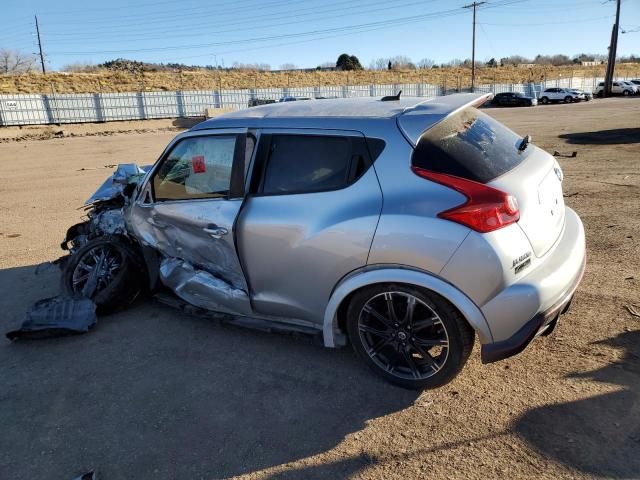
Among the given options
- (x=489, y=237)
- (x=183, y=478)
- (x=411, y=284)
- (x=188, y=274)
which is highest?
(x=489, y=237)

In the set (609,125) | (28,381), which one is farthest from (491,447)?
(609,125)

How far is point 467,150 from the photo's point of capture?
306cm

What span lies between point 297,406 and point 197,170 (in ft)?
6.51

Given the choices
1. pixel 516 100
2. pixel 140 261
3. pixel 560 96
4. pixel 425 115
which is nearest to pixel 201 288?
pixel 140 261

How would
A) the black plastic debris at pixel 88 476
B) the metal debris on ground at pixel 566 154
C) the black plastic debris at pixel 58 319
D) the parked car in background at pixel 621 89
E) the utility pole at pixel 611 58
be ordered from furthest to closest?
the utility pole at pixel 611 58 < the parked car in background at pixel 621 89 < the metal debris on ground at pixel 566 154 < the black plastic debris at pixel 58 319 < the black plastic debris at pixel 88 476

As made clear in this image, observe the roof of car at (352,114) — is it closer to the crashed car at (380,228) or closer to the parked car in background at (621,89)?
the crashed car at (380,228)

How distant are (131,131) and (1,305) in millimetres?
30293

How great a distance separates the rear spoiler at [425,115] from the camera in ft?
9.95

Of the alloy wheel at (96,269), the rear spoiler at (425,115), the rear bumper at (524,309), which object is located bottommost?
the alloy wheel at (96,269)

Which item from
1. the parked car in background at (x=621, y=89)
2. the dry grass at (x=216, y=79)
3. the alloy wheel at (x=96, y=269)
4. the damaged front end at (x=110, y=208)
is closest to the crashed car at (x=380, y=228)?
the alloy wheel at (x=96, y=269)

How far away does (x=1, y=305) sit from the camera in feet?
15.9

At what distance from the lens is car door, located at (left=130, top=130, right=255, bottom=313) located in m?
3.66

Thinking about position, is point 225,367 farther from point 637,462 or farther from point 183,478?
point 637,462

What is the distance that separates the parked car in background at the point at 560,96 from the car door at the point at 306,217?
167 ft
